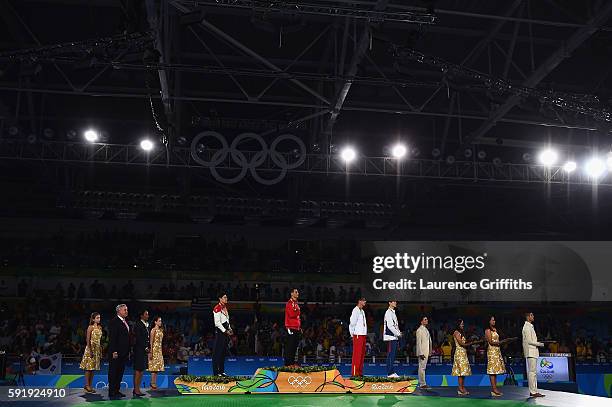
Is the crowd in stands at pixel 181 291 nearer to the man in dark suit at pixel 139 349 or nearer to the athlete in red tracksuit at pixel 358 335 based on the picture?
the athlete in red tracksuit at pixel 358 335

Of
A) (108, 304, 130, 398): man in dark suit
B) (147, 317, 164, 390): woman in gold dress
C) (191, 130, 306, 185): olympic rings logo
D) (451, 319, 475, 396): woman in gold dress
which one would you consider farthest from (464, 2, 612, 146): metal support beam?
(108, 304, 130, 398): man in dark suit

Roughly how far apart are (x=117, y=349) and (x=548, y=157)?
50.2ft

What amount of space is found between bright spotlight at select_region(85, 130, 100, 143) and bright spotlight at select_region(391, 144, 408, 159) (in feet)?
30.9

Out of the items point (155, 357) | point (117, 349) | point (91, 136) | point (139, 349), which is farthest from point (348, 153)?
point (117, 349)

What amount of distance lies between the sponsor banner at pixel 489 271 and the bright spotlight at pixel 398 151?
12.6ft

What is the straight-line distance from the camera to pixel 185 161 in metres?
18.0

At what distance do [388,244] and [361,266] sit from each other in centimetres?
173

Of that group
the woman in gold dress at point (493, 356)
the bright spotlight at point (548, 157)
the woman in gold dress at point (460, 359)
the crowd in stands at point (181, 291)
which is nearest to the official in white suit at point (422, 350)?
the woman in gold dress at point (460, 359)

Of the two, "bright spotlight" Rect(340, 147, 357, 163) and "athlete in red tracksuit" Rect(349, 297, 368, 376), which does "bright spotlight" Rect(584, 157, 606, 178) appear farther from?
"athlete in red tracksuit" Rect(349, 297, 368, 376)

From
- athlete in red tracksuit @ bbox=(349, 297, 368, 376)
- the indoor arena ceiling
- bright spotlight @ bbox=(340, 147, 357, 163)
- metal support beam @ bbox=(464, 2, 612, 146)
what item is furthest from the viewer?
bright spotlight @ bbox=(340, 147, 357, 163)

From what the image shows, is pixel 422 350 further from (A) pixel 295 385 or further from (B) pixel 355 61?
(B) pixel 355 61

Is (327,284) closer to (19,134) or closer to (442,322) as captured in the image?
(442,322)

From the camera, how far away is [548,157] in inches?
754

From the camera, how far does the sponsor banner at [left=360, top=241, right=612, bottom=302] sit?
2061 centimetres
